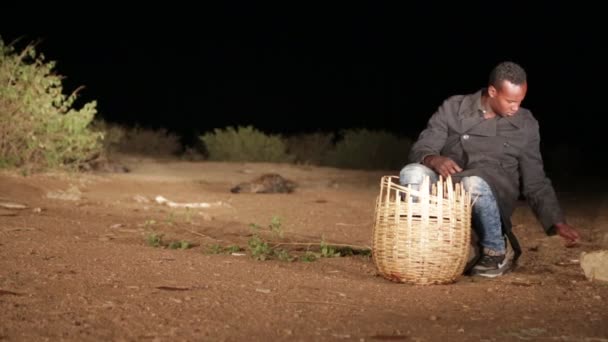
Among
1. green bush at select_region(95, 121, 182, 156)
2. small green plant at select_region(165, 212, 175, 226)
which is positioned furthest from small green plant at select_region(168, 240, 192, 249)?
green bush at select_region(95, 121, 182, 156)

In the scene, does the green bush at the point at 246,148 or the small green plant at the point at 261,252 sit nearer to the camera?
the small green plant at the point at 261,252

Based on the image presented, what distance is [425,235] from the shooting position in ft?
16.3

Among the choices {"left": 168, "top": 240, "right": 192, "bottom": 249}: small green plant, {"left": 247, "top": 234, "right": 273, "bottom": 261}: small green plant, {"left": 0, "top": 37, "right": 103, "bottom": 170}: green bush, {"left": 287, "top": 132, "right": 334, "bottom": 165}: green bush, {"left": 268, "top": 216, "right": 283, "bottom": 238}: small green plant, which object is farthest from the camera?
{"left": 287, "top": 132, "right": 334, "bottom": 165}: green bush

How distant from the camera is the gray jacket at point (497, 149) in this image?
18.1 ft

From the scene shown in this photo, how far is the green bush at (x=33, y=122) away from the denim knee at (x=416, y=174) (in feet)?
18.3

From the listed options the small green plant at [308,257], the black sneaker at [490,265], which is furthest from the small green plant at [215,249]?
the black sneaker at [490,265]

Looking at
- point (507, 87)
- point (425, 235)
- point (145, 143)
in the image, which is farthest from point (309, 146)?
point (425, 235)

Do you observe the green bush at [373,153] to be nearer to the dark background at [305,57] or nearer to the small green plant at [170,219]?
the small green plant at [170,219]

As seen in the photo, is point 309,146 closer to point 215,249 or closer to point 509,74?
point 215,249

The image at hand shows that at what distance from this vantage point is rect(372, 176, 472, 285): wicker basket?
498 centimetres

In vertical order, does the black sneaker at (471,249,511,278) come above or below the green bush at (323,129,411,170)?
below

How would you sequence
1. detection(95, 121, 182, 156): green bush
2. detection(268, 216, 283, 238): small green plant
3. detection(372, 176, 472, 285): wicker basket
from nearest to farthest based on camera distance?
detection(372, 176, 472, 285): wicker basket
detection(268, 216, 283, 238): small green plant
detection(95, 121, 182, 156): green bush

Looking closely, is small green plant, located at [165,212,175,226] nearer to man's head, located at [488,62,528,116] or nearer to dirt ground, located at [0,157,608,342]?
dirt ground, located at [0,157,608,342]

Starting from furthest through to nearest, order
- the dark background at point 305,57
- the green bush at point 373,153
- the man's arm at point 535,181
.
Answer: the dark background at point 305,57 → the green bush at point 373,153 → the man's arm at point 535,181
